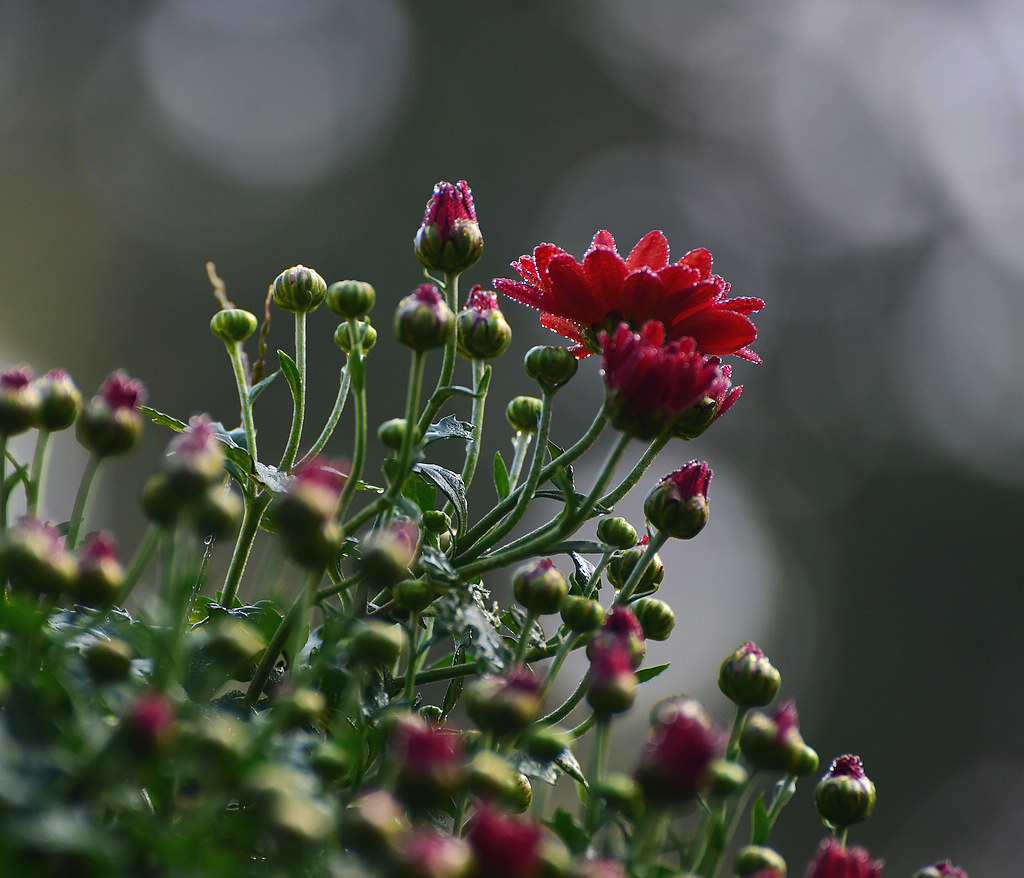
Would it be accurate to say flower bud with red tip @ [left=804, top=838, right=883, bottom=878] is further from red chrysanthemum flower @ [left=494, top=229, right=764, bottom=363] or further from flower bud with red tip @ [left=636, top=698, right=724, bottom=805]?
red chrysanthemum flower @ [left=494, top=229, right=764, bottom=363]

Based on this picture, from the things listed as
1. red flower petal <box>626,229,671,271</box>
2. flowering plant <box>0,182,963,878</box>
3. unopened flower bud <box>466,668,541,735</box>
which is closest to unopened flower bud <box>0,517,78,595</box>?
flowering plant <box>0,182,963,878</box>

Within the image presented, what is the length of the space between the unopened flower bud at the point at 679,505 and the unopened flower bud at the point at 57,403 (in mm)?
227

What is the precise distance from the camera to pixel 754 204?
6.72 meters

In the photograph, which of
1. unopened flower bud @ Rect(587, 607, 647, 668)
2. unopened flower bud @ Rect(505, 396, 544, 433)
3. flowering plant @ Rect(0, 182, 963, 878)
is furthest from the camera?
unopened flower bud @ Rect(505, 396, 544, 433)

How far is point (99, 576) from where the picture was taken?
Answer: 0.91 feet

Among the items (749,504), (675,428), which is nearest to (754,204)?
(749,504)

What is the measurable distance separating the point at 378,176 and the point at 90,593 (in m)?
6.16

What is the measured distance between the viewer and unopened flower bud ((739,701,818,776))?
33cm

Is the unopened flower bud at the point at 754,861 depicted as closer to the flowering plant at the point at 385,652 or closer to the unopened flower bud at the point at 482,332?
the flowering plant at the point at 385,652

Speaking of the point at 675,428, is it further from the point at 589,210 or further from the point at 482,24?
the point at 482,24

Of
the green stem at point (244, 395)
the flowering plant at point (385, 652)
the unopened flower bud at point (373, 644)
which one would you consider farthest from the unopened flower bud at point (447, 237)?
the unopened flower bud at point (373, 644)

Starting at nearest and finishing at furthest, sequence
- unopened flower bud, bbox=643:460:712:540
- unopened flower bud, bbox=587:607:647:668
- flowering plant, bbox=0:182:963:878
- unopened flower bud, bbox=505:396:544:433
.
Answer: flowering plant, bbox=0:182:963:878, unopened flower bud, bbox=587:607:647:668, unopened flower bud, bbox=643:460:712:540, unopened flower bud, bbox=505:396:544:433

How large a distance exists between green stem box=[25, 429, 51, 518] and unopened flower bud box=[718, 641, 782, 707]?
0.24 meters

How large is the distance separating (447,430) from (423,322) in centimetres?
9
